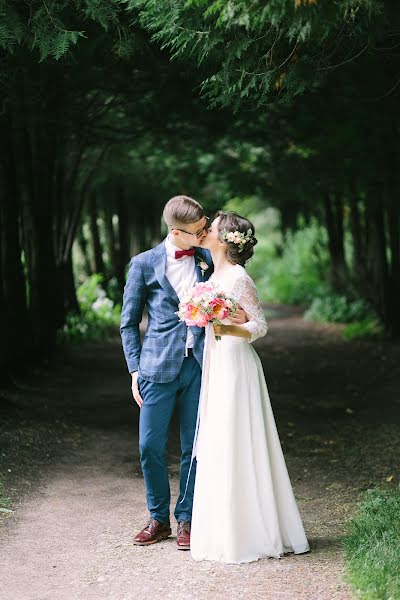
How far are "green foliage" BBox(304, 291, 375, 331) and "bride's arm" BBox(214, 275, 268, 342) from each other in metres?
17.1

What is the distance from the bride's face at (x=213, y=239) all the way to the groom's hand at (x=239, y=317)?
1.44 ft

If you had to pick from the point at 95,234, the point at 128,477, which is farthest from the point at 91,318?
the point at 128,477

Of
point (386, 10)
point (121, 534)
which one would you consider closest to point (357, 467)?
point (121, 534)

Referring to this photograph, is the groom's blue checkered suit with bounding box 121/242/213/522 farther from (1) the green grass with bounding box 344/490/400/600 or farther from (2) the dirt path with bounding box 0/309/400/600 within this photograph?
(1) the green grass with bounding box 344/490/400/600

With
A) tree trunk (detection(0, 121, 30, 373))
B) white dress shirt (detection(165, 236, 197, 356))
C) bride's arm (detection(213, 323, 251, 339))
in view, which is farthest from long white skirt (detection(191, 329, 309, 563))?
tree trunk (detection(0, 121, 30, 373))

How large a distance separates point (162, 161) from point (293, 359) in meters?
→ 6.57

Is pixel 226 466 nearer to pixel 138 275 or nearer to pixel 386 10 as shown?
pixel 138 275

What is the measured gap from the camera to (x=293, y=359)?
59.4ft

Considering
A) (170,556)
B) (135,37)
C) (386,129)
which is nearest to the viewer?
(170,556)

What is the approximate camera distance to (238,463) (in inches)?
219

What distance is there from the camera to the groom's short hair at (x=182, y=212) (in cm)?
555

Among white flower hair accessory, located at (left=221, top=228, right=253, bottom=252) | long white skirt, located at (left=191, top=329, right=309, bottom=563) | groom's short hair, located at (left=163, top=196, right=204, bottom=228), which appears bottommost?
long white skirt, located at (left=191, top=329, right=309, bottom=563)

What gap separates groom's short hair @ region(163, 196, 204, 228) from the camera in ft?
18.2

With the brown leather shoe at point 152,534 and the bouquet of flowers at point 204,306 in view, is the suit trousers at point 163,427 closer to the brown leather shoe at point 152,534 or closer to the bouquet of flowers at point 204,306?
the brown leather shoe at point 152,534
